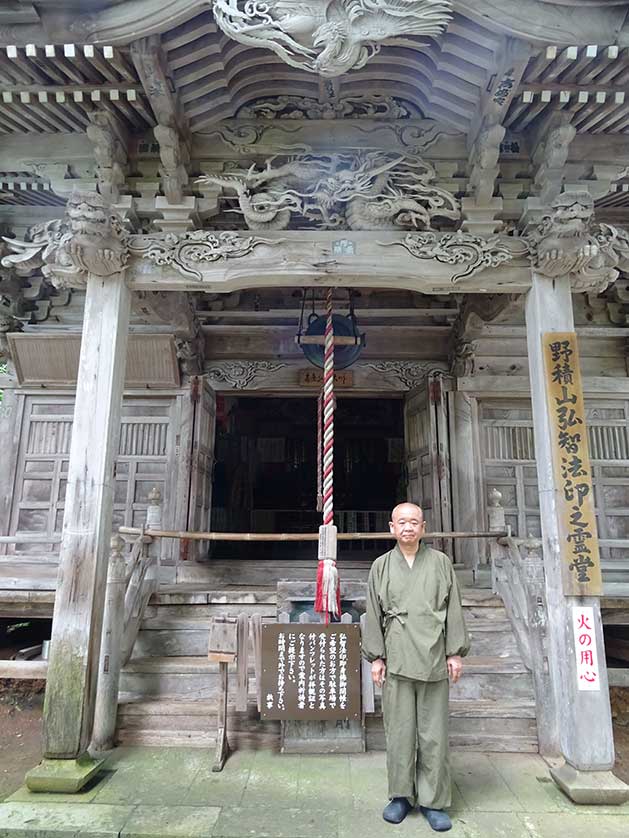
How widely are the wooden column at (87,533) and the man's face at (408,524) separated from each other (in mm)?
2338

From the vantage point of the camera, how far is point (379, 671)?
337 centimetres

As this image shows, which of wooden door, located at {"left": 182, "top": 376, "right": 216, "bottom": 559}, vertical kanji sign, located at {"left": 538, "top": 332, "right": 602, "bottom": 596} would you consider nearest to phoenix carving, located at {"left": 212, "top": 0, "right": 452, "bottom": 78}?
vertical kanji sign, located at {"left": 538, "top": 332, "right": 602, "bottom": 596}

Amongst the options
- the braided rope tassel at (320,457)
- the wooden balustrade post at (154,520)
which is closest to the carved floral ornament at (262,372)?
the braided rope tassel at (320,457)

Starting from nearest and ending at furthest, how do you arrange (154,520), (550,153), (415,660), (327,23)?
(415,660)
(327,23)
(550,153)
(154,520)

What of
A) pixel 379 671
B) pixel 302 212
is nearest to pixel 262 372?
pixel 302 212

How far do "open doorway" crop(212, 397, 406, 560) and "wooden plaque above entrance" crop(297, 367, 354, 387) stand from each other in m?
4.23

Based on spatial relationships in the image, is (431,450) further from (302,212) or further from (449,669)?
(449,669)

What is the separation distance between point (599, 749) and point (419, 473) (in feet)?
13.8

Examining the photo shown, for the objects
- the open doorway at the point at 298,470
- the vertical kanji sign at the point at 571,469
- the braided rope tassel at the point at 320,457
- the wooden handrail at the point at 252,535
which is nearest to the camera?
the vertical kanji sign at the point at 571,469

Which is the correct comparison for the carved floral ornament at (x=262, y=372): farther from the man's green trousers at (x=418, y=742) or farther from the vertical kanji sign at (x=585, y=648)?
the man's green trousers at (x=418, y=742)

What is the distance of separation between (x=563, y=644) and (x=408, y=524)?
1.70 meters

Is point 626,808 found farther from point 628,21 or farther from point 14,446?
point 14,446

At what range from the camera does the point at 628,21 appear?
3.79 m

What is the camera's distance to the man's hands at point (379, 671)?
132 inches
